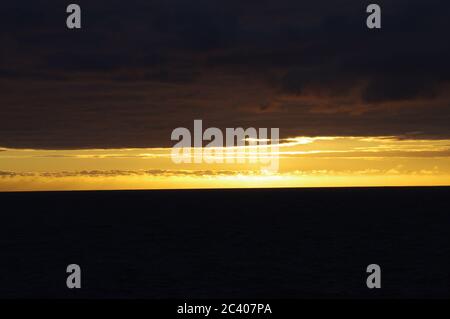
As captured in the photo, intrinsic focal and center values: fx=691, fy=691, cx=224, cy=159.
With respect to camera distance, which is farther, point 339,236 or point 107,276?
point 339,236

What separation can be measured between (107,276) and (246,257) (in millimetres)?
12847

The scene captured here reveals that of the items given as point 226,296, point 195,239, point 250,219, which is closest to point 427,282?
point 226,296

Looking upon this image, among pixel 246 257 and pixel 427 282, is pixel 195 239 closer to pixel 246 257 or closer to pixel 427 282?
pixel 246 257

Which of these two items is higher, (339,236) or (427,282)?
(339,236)

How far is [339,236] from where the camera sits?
69.4 meters
